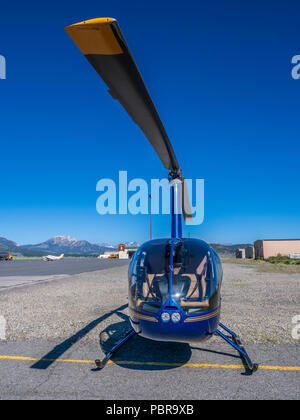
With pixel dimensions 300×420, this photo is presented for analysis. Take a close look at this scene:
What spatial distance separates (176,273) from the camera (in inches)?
166

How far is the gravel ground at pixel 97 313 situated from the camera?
591cm

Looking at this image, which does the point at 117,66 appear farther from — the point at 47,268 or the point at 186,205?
the point at 47,268

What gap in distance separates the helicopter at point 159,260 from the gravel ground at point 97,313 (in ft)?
5.17

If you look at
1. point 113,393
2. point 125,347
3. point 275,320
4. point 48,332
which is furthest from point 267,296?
point 113,393

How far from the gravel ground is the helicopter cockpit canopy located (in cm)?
216

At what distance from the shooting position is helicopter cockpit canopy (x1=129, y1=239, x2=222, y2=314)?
3.90m

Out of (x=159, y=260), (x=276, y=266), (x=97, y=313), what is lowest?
(x=276, y=266)

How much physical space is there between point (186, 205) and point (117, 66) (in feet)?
12.6

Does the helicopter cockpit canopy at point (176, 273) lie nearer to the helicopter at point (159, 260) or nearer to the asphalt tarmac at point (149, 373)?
the helicopter at point (159, 260)

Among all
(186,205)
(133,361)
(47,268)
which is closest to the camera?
(133,361)

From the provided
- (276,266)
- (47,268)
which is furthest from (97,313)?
(276,266)

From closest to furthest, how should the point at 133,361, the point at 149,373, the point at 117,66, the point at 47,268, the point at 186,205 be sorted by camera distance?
the point at 117,66, the point at 149,373, the point at 133,361, the point at 186,205, the point at 47,268
